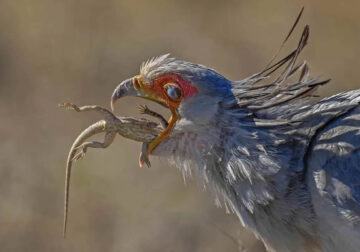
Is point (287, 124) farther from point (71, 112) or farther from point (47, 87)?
point (47, 87)

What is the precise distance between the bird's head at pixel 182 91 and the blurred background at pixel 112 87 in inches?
127

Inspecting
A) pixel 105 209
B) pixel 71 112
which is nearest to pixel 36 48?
pixel 71 112

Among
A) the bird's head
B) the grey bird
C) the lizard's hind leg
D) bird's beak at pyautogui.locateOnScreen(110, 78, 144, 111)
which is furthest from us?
the lizard's hind leg

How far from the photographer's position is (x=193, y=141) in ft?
15.7

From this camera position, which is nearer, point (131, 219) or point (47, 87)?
point (131, 219)

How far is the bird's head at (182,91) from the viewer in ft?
15.6

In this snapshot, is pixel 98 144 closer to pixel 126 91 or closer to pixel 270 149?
pixel 126 91

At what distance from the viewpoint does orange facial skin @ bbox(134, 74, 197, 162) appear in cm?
480

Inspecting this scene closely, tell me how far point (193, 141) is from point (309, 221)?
74 cm

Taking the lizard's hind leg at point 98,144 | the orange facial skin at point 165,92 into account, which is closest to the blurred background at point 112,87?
the lizard's hind leg at point 98,144

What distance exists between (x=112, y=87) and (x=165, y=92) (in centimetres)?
624

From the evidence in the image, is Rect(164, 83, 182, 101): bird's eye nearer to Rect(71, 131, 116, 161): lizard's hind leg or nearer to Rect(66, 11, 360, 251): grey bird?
Rect(66, 11, 360, 251): grey bird

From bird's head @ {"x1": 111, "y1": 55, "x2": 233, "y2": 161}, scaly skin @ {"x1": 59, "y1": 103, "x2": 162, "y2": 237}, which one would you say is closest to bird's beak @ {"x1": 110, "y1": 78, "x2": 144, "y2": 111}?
bird's head @ {"x1": 111, "y1": 55, "x2": 233, "y2": 161}

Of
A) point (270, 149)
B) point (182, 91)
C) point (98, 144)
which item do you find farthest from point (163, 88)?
point (270, 149)
